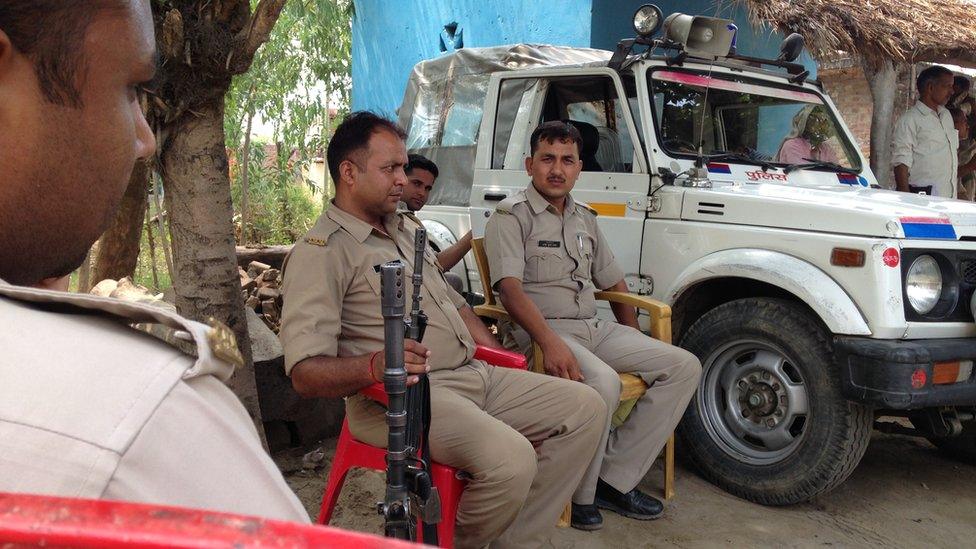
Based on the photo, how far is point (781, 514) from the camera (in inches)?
131

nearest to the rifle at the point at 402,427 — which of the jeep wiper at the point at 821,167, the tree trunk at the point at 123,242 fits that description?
the jeep wiper at the point at 821,167

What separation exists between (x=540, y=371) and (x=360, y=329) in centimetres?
99

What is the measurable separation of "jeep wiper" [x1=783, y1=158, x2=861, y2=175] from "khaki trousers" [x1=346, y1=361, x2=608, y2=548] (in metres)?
2.00

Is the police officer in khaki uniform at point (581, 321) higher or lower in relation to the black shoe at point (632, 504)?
higher

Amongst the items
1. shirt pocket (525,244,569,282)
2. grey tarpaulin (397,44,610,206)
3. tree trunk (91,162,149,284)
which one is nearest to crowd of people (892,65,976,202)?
grey tarpaulin (397,44,610,206)

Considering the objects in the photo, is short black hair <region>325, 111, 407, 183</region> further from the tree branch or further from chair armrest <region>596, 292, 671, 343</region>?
chair armrest <region>596, 292, 671, 343</region>

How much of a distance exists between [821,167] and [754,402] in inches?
56.9

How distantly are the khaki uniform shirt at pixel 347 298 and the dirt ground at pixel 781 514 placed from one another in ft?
2.93

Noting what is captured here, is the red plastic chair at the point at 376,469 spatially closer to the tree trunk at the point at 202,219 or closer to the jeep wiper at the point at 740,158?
the tree trunk at the point at 202,219

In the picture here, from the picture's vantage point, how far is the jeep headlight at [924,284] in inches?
121

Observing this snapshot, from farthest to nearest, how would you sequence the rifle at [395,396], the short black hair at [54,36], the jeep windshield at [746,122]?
the jeep windshield at [746,122] → the rifle at [395,396] → the short black hair at [54,36]

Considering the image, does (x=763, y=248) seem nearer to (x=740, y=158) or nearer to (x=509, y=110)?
(x=740, y=158)

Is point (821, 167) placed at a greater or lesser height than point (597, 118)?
lesser

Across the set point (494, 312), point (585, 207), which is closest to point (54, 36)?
point (494, 312)
